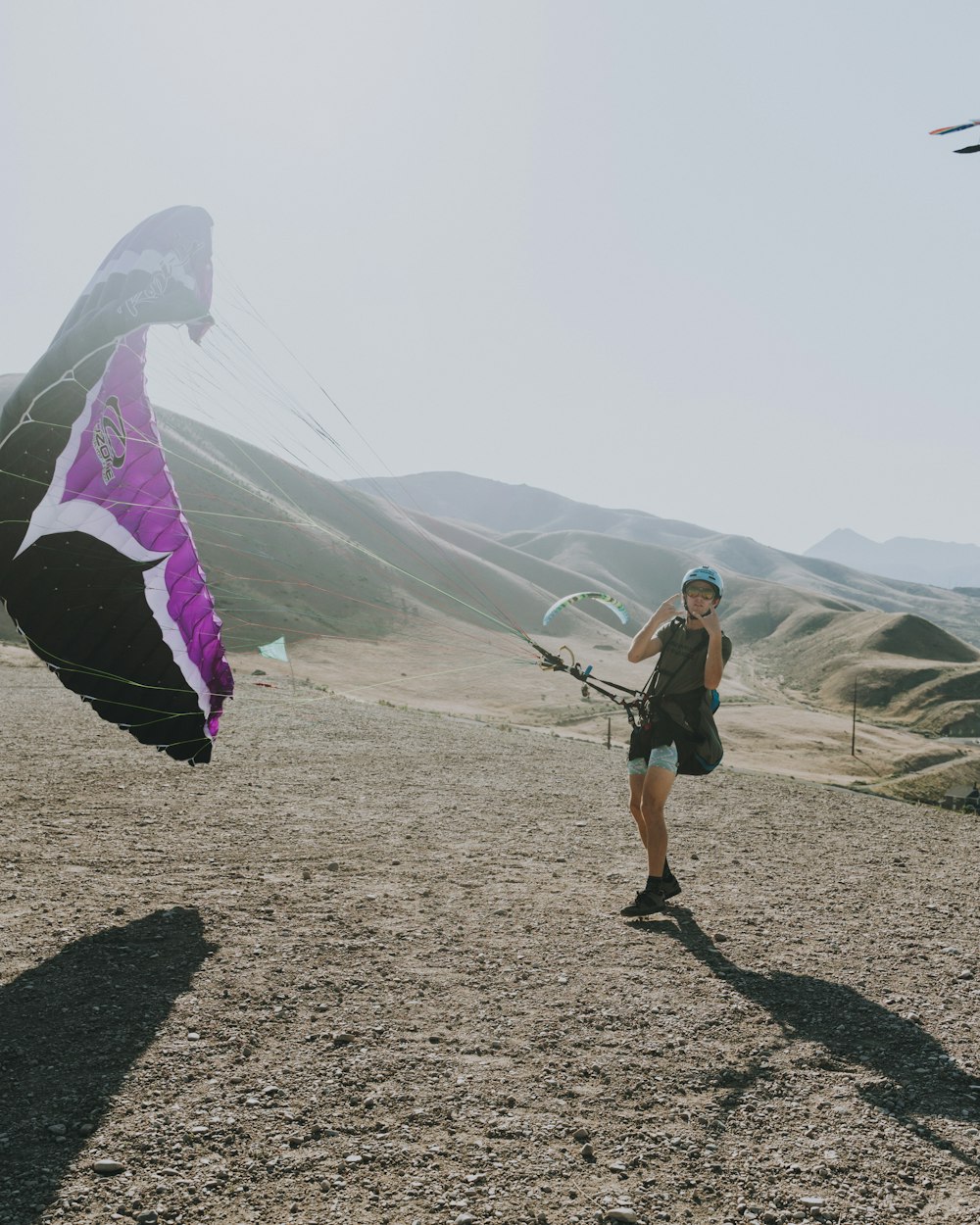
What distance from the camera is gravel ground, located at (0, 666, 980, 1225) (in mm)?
2980

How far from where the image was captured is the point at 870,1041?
4082mm

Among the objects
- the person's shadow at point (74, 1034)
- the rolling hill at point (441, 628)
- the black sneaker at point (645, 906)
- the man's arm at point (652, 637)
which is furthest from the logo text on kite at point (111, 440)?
the rolling hill at point (441, 628)

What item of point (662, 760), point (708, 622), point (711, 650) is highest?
point (708, 622)

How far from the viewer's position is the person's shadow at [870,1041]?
352 centimetres

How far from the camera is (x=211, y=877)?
6285 millimetres

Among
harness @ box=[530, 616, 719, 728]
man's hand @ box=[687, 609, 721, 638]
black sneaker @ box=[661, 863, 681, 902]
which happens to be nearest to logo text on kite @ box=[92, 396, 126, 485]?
harness @ box=[530, 616, 719, 728]

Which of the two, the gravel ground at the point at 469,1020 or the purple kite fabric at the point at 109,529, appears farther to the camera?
the purple kite fabric at the point at 109,529

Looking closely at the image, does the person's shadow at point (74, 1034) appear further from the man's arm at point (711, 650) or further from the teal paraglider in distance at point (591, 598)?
the man's arm at point (711, 650)

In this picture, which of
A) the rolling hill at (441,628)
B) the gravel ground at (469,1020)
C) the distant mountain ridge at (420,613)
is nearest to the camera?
the gravel ground at (469,1020)

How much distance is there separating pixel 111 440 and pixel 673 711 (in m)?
4.94

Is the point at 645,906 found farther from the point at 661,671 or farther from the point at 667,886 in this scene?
the point at 661,671

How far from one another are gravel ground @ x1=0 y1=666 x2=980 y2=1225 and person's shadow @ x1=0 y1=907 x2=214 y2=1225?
0.02 m

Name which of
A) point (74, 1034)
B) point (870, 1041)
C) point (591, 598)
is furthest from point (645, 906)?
point (74, 1034)

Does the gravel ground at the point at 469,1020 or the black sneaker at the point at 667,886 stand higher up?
the black sneaker at the point at 667,886
